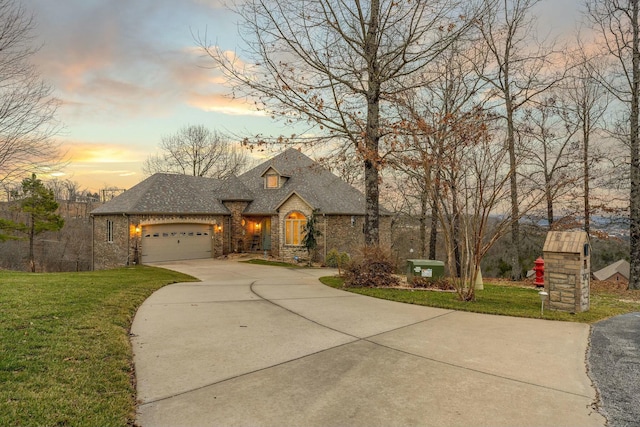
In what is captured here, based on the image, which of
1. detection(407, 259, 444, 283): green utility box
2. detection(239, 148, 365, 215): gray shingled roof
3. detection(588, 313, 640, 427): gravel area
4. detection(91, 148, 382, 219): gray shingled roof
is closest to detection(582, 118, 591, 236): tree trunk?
detection(407, 259, 444, 283): green utility box

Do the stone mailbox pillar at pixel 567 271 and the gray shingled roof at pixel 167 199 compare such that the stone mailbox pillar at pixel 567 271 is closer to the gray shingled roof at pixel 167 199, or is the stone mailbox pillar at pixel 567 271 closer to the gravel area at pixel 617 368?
the gravel area at pixel 617 368

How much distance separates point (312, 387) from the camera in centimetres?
354

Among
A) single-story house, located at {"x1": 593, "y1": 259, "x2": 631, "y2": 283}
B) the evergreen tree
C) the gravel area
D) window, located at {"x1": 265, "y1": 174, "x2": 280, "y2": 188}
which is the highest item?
window, located at {"x1": 265, "y1": 174, "x2": 280, "y2": 188}

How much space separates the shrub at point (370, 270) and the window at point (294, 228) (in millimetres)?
10545

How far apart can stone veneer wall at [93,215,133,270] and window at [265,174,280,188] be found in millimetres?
9347

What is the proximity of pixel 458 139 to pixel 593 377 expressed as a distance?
6117 millimetres

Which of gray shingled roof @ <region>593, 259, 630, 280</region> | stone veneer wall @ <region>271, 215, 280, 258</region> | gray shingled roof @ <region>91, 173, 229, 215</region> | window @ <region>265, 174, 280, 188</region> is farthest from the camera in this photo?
gray shingled roof @ <region>593, 259, 630, 280</region>

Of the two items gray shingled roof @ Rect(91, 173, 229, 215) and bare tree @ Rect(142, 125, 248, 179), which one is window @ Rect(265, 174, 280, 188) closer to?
gray shingled roof @ Rect(91, 173, 229, 215)

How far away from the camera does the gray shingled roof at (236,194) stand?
21.1 meters

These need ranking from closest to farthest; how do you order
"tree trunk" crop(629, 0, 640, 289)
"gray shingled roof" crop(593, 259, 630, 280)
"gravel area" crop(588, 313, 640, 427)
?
1. "gravel area" crop(588, 313, 640, 427)
2. "tree trunk" crop(629, 0, 640, 289)
3. "gray shingled roof" crop(593, 259, 630, 280)

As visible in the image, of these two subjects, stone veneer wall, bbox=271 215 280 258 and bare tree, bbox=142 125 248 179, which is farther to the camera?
bare tree, bbox=142 125 248 179

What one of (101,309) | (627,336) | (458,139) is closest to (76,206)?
(101,309)

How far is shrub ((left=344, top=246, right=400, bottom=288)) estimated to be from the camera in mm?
10598

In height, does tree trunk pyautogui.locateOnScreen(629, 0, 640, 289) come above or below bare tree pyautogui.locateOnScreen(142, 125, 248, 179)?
below
